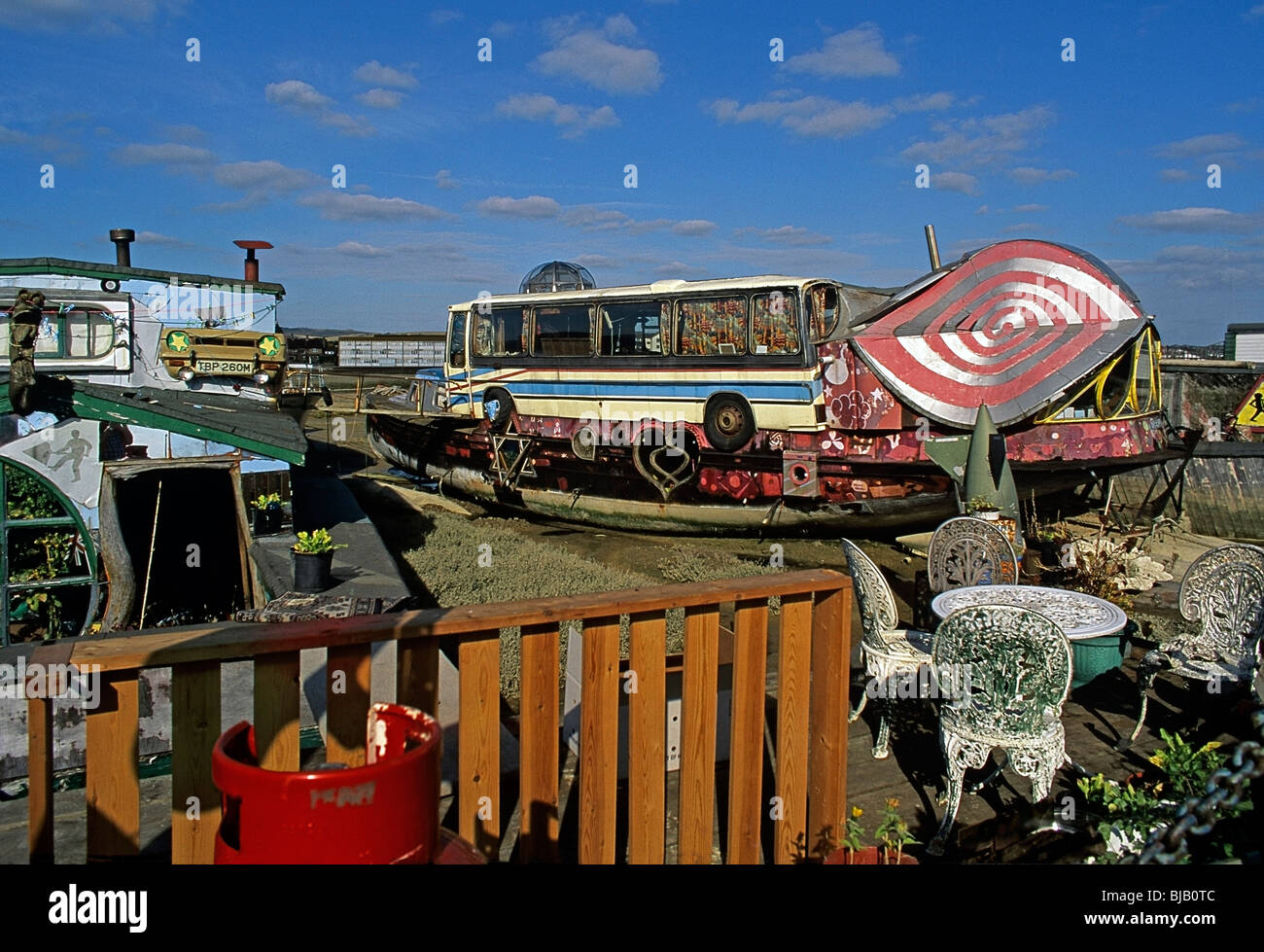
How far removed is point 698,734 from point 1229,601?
4.14m

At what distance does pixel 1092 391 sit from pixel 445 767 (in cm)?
1079

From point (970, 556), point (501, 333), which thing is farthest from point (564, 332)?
point (970, 556)

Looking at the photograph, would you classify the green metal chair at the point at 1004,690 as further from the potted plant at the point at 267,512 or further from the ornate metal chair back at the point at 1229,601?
the potted plant at the point at 267,512

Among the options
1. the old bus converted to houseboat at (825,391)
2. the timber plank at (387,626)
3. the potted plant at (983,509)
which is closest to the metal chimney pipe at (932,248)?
the old bus converted to houseboat at (825,391)

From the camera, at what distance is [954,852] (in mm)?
4031

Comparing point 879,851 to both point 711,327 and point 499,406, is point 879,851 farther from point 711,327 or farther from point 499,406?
point 499,406

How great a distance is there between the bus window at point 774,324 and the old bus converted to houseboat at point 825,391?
2 cm

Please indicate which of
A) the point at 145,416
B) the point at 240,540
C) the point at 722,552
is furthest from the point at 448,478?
the point at 145,416

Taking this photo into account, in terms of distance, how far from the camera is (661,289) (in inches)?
556

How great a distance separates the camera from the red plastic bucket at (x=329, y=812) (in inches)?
70.8

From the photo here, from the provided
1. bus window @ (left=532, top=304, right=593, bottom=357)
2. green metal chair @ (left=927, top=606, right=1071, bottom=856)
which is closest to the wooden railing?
green metal chair @ (left=927, top=606, right=1071, bottom=856)
